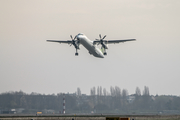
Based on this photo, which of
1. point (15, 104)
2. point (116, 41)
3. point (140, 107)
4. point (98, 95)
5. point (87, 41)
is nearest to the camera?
point (87, 41)

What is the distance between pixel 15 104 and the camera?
10831 centimetres

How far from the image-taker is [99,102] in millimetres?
120125

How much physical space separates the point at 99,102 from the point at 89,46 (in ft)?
166

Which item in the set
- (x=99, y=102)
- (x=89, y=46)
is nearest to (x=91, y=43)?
(x=89, y=46)

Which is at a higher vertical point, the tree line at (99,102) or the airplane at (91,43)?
the airplane at (91,43)

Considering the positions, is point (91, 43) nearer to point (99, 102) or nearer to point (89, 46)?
point (89, 46)

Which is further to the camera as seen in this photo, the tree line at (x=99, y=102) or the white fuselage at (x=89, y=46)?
the tree line at (x=99, y=102)

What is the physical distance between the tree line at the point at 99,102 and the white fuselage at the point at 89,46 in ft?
121

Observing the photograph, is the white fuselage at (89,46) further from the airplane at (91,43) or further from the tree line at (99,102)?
the tree line at (99,102)

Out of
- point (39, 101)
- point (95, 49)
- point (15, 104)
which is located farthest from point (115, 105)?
point (95, 49)

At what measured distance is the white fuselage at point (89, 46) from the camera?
7100 centimetres

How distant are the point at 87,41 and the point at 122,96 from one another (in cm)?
5993

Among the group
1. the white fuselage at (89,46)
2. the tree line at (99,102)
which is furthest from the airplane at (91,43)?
the tree line at (99,102)

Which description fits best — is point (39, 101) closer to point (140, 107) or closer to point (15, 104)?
point (15, 104)
